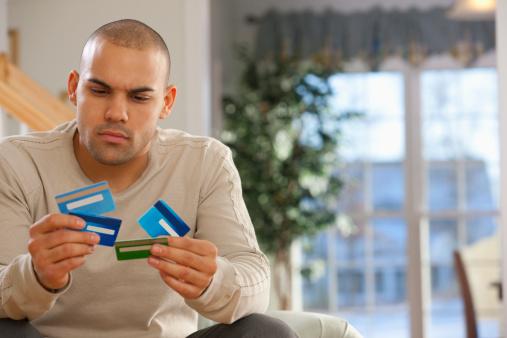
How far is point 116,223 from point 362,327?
5.37m

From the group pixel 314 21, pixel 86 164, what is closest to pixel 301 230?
pixel 314 21

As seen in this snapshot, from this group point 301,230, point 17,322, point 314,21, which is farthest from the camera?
point 314,21

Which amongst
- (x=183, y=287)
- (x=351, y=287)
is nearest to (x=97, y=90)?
(x=183, y=287)

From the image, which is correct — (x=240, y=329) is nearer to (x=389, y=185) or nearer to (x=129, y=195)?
(x=129, y=195)

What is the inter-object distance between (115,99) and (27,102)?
1.18 meters

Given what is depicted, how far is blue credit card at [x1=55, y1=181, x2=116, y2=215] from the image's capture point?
146 centimetres

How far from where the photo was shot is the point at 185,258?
4.78ft

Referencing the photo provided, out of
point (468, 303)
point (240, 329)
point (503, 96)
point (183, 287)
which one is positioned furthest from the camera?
point (468, 303)

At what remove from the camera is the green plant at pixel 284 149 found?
18.9 feet

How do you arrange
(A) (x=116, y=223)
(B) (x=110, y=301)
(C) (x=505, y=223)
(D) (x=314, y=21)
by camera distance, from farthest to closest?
(D) (x=314, y=21), (C) (x=505, y=223), (B) (x=110, y=301), (A) (x=116, y=223)

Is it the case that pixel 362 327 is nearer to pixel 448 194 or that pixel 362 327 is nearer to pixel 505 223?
pixel 448 194

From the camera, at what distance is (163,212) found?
151 cm

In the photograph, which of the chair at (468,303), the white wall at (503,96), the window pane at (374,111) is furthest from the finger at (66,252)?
the window pane at (374,111)

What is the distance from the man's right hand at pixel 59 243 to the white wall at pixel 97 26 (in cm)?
215
